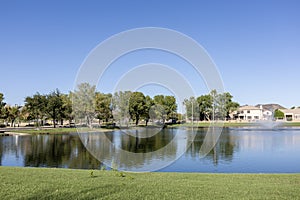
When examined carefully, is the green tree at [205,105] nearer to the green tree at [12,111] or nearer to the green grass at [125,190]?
the green tree at [12,111]

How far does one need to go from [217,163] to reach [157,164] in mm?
3846

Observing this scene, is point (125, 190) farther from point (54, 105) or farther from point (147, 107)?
point (147, 107)

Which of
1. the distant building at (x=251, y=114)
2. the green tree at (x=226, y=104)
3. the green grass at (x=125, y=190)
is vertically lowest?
the green grass at (x=125, y=190)

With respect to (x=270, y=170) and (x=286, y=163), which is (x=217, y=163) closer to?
(x=270, y=170)

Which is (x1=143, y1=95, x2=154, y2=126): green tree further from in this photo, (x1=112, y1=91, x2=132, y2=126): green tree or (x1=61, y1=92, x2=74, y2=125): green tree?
(x1=61, y1=92, x2=74, y2=125): green tree

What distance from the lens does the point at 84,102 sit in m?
56.7

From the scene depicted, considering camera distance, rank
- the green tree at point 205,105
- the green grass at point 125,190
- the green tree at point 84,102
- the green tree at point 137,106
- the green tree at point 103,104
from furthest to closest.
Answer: the green tree at point 205,105 → the green tree at point 137,106 → the green tree at point 103,104 → the green tree at point 84,102 → the green grass at point 125,190

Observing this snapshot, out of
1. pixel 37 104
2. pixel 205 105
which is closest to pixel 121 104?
pixel 37 104

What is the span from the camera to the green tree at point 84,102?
55281 millimetres

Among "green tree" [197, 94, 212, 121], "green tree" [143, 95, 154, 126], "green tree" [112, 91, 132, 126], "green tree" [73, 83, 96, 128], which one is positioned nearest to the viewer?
"green tree" [112, 91, 132, 126]

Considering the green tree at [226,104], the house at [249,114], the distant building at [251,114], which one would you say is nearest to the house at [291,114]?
the distant building at [251,114]

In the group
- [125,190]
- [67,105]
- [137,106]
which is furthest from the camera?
[137,106]

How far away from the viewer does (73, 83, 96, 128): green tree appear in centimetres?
5528

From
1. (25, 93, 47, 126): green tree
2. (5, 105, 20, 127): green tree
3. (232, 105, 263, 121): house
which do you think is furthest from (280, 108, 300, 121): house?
(5, 105, 20, 127): green tree
